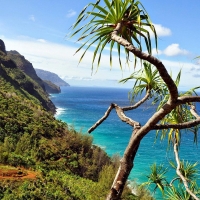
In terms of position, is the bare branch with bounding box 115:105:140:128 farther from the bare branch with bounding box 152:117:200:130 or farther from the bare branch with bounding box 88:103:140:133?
the bare branch with bounding box 152:117:200:130

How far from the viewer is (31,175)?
19672 millimetres

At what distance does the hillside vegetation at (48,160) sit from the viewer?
17.3 metres

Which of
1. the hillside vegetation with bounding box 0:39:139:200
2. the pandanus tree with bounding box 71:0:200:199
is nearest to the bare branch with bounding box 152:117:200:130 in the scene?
the pandanus tree with bounding box 71:0:200:199

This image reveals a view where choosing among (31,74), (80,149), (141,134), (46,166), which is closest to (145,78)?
(141,134)

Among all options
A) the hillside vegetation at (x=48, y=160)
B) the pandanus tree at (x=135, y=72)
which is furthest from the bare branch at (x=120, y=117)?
the hillside vegetation at (x=48, y=160)

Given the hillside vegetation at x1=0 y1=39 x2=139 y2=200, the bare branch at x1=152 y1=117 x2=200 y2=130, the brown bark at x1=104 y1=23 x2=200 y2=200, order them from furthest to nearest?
the hillside vegetation at x1=0 y1=39 x2=139 y2=200
the bare branch at x1=152 y1=117 x2=200 y2=130
the brown bark at x1=104 y1=23 x2=200 y2=200

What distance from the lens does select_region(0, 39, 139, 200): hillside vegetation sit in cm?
1733

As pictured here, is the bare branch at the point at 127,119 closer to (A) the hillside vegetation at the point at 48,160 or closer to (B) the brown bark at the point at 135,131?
(B) the brown bark at the point at 135,131

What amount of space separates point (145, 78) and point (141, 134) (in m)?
1.52

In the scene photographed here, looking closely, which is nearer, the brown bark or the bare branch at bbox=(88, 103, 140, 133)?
the brown bark

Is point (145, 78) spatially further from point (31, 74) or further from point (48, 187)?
point (31, 74)

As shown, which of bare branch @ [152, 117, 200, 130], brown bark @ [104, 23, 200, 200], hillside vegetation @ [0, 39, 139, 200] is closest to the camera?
brown bark @ [104, 23, 200, 200]

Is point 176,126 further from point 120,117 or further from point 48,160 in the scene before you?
point 48,160

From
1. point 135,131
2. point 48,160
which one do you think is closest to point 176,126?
point 135,131
